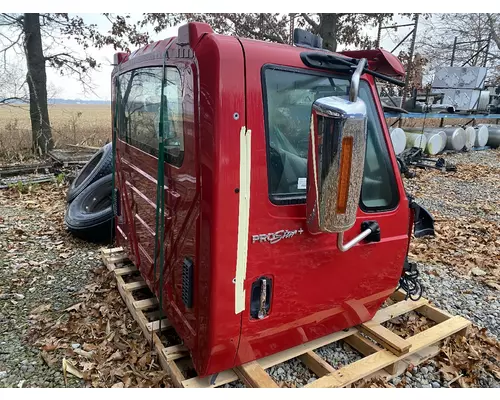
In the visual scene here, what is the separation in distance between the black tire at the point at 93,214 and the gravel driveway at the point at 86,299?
0.19 m

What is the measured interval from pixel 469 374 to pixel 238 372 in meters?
1.70

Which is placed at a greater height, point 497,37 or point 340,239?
point 497,37

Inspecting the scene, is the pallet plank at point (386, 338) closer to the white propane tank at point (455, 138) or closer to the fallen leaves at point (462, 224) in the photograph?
the fallen leaves at point (462, 224)

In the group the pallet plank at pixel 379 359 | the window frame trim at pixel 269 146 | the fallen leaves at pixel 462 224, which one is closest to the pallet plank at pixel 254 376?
the pallet plank at pixel 379 359

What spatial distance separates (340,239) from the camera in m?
2.20

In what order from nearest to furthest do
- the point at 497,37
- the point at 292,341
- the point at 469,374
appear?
the point at 292,341, the point at 469,374, the point at 497,37

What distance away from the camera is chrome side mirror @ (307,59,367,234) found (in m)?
1.70

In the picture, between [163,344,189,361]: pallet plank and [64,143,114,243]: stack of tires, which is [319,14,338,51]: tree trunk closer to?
[64,143,114,243]: stack of tires

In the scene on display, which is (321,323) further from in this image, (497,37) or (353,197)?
(497,37)

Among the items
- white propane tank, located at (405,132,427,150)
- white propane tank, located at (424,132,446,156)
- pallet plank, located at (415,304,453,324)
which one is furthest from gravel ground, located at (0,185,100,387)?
white propane tank, located at (424,132,446,156)

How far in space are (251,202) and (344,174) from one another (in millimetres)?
488

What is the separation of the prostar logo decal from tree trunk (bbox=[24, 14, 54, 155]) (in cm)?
1054

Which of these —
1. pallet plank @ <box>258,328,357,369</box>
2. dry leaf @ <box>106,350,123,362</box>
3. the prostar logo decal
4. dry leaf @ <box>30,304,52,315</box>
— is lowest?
dry leaf @ <box>30,304,52,315</box>

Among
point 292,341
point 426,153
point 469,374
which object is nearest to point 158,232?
point 292,341
